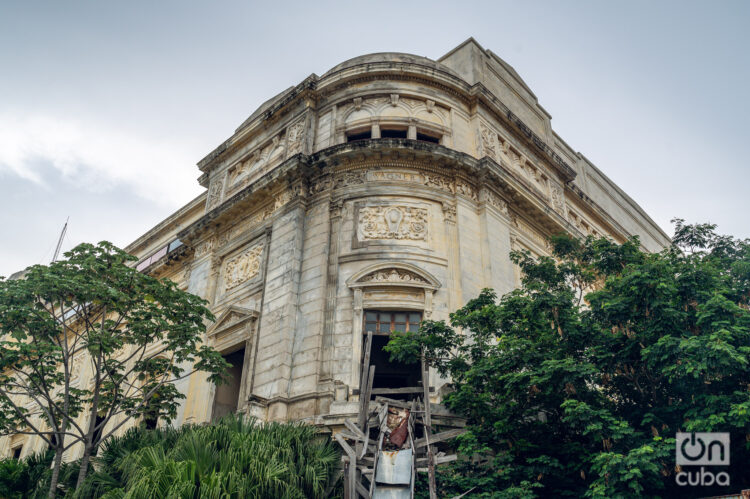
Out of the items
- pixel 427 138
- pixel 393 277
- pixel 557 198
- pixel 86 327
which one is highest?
pixel 427 138

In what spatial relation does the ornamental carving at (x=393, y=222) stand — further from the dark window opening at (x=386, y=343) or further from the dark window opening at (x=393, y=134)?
the dark window opening at (x=393, y=134)

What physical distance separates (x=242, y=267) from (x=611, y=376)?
13.7 meters

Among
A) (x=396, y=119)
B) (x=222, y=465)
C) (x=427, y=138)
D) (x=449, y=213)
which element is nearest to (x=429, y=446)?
(x=222, y=465)

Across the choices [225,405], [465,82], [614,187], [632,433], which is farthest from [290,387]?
[614,187]

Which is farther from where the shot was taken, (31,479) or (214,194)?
(214,194)

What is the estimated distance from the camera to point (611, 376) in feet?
44.3

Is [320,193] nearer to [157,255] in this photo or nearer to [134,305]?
[134,305]

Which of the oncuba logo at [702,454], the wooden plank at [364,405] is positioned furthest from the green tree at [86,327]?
the oncuba logo at [702,454]

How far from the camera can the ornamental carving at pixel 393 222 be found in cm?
1945

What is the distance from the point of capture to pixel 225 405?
67.6 ft

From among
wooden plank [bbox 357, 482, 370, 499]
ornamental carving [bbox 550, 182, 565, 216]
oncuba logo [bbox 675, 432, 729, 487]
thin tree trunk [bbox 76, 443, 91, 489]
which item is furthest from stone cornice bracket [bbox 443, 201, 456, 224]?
thin tree trunk [bbox 76, 443, 91, 489]

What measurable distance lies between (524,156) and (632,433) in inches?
630

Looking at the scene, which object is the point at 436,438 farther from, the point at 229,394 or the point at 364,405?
the point at 229,394

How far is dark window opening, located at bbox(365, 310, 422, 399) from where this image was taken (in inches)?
719
